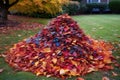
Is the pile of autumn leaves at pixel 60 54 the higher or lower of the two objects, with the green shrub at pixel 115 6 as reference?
higher

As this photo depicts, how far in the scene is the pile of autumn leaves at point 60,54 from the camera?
19.8ft

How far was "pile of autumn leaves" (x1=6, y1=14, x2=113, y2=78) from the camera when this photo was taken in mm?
6043

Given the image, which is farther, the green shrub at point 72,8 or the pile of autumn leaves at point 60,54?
the green shrub at point 72,8

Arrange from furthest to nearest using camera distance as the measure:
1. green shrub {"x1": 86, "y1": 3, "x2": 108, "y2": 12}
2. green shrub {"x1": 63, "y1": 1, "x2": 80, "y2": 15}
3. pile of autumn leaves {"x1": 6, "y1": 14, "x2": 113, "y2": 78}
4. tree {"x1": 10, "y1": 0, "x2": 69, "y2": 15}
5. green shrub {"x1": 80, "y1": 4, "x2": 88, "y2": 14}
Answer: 1. green shrub {"x1": 86, "y1": 3, "x2": 108, "y2": 12}
2. green shrub {"x1": 80, "y1": 4, "x2": 88, "y2": 14}
3. green shrub {"x1": 63, "y1": 1, "x2": 80, "y2": 15}
4. tree {"x1": 10, "y1": 0, "x2": 69, "y2": 15}
5. pile of autumn leaves {"x1": 6, "y1": 14, "x2": 113, "y2": 78}

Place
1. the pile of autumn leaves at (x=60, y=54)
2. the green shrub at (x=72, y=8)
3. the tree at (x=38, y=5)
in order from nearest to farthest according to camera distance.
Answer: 1. the pile of autumn leaves at (x=60, y=54)
2. the tree at (x=38, y=5)
3. the green shrub at (x=72, y=8)

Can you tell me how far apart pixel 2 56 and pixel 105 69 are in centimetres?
286

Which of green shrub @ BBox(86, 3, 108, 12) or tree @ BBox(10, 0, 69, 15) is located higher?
tree @ BBox(10, 0, 69, 15)

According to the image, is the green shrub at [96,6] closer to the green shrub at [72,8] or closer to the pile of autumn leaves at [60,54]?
the green shrub at [72,8]

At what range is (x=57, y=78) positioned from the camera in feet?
18.8

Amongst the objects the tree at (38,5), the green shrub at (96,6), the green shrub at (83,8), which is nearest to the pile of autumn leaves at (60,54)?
the tree at (38,5)

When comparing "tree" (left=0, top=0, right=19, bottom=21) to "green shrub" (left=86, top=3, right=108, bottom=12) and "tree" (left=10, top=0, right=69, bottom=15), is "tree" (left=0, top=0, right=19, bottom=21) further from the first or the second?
"green shrub" (left=86, top=3, right=108, bottom=12)

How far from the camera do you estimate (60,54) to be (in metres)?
6.30

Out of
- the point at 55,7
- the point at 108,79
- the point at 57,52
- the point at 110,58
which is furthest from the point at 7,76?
the point at 55,7

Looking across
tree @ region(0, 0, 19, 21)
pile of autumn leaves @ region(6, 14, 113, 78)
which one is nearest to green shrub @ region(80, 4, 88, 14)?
tree @ region(0, 0, 19, 21)
